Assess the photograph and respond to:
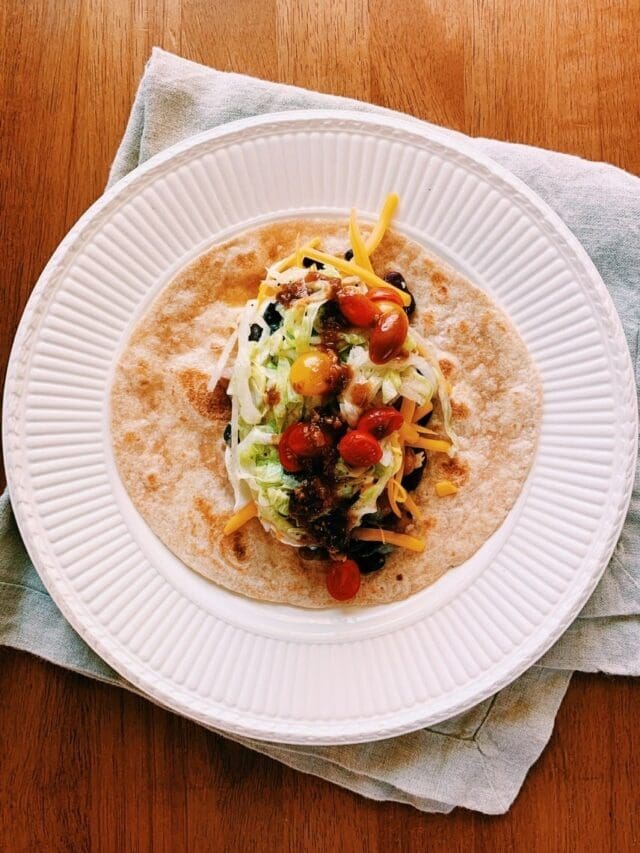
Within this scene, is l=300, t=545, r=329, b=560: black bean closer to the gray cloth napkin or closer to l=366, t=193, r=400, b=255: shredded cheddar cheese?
the gray cloth napkin

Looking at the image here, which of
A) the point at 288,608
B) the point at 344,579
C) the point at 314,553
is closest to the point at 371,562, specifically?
the point at 344,579

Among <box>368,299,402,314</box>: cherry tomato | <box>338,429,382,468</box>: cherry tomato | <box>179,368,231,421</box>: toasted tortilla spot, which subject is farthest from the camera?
<box>179,368,231,421</box>: toasted tortilla spot

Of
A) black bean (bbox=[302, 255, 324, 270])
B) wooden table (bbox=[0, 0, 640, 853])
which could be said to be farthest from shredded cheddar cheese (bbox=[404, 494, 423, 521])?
wooden table (bbox=[0, 0, 640, 853])

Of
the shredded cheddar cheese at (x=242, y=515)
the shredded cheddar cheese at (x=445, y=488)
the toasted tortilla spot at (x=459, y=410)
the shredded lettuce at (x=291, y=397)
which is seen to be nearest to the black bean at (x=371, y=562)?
the shredded lettuce at (x=291, y=397)

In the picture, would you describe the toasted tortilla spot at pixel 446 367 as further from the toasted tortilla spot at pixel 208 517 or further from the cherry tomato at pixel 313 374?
the toasted tortilla spot at pixel 208 517

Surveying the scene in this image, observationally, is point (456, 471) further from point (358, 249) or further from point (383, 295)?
point (358, 249)

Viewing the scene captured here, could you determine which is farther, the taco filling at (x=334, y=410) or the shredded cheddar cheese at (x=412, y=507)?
the shredded cheddar cheese at (x=412, y=507)
